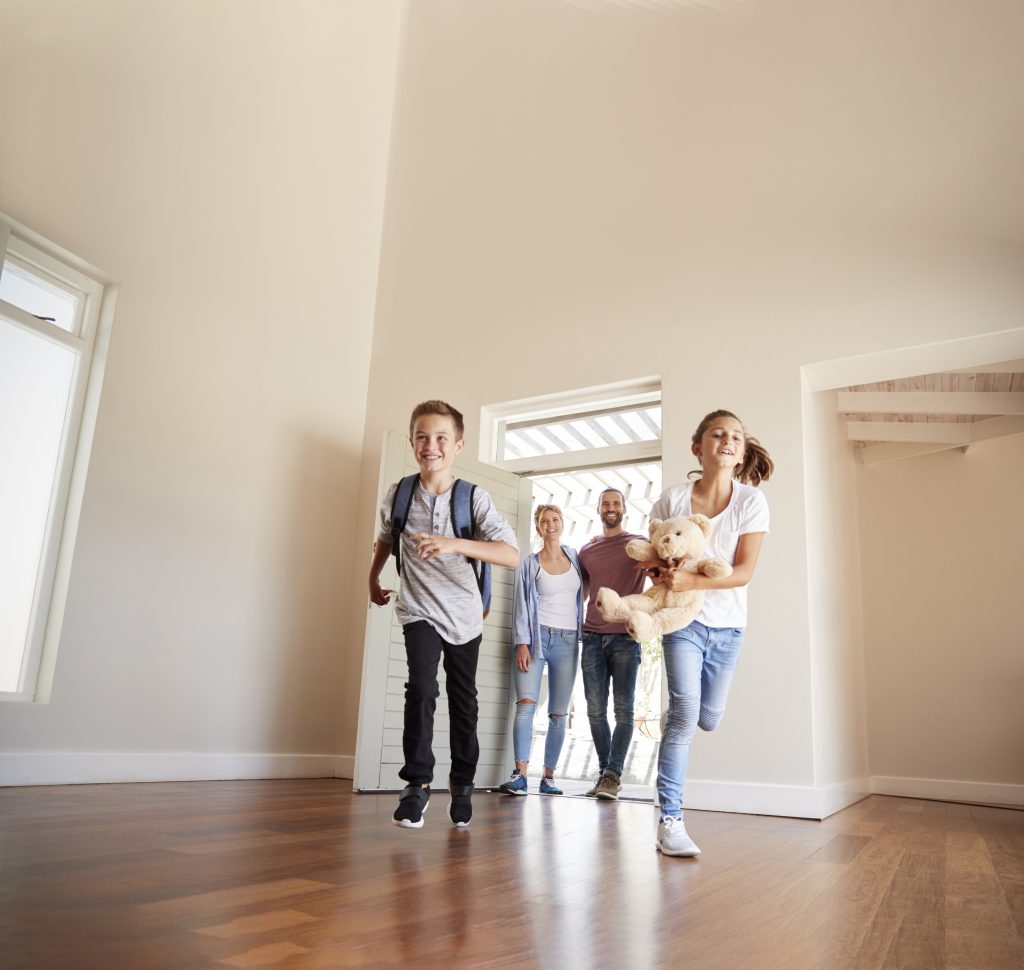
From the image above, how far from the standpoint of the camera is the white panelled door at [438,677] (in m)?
4.04

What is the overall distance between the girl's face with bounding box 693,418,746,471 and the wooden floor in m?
1.13

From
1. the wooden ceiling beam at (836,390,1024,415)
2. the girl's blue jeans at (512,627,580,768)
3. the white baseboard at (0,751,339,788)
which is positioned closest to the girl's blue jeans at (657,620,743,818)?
the girl's blue jeans at (512,627,580,768)

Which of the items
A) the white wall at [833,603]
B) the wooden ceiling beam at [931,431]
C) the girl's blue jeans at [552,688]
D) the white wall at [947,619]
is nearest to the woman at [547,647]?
the girl's blue jeans at [552,688]

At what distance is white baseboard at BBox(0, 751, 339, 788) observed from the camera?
3.33 m

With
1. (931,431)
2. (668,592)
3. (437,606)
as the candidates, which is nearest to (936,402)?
(931,431)

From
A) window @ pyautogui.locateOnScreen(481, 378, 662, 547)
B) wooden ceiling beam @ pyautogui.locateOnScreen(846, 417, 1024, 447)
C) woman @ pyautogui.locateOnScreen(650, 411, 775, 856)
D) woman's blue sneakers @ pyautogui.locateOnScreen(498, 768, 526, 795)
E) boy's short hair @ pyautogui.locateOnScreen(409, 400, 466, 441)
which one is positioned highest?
wooden ceiling beam @ pyautogui.locateOnScreen(846, 417, 1024, 447)

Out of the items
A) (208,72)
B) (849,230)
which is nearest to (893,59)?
(849,230)

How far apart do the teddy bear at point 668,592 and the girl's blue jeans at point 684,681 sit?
88 millimetres

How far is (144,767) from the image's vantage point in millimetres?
3775

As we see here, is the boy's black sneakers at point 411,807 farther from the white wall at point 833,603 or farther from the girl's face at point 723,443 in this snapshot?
the white wall at point 833,603

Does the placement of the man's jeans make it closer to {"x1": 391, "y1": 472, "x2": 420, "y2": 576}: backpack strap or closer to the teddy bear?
the teddy bear

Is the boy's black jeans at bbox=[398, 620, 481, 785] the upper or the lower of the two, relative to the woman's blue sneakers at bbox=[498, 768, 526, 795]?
upper

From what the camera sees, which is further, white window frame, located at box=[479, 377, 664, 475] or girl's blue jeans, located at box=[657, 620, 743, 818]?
white window frame, located at box=[479, 377, 664, 475]

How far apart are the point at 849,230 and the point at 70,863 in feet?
12.7
